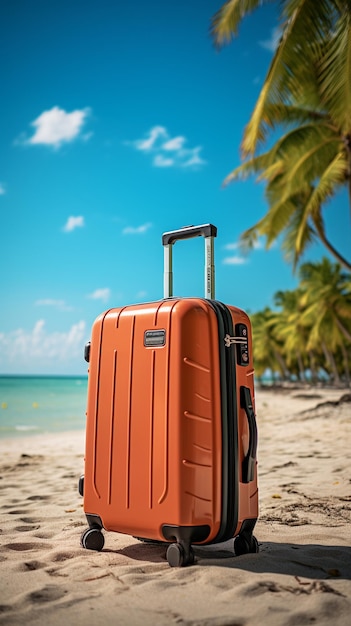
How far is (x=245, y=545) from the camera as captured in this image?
2680 mm

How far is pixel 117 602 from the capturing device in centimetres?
205

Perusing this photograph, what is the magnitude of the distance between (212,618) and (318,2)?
8.47m

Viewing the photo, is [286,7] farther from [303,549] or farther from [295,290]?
[295,290]

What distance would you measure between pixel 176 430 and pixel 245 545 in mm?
708

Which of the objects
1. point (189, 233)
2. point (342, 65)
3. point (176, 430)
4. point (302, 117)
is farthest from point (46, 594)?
point (302, 117)

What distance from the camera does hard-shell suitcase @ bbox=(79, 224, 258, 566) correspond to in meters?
2.47

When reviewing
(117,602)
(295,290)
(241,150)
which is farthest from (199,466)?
(295,290)

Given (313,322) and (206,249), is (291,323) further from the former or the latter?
(206,249)

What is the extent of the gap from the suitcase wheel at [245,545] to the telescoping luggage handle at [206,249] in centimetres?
117

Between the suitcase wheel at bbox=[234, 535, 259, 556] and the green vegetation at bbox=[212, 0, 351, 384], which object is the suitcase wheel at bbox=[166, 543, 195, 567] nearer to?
the suitcase wheel at bbox=[234, 535, 259, 556]

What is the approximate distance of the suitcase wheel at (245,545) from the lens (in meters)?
2.68

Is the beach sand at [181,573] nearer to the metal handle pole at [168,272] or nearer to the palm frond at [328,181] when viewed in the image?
the metal handle pole at [168,272]

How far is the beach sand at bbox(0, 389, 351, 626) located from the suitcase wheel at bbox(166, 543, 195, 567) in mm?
52

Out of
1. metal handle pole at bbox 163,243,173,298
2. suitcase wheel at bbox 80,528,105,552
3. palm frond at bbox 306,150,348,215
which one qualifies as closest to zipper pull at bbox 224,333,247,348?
metal handle pole at bbox 163,243,173,298
